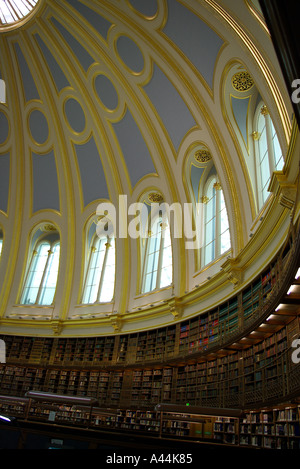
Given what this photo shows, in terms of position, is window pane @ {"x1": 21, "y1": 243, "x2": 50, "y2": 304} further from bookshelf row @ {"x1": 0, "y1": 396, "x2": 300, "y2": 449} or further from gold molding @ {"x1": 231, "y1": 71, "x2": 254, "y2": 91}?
gold molding @ {"x1": 231, "y1": 71, "x2": 254, "y2": 91}

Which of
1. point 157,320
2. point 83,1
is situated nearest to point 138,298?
point 157,320

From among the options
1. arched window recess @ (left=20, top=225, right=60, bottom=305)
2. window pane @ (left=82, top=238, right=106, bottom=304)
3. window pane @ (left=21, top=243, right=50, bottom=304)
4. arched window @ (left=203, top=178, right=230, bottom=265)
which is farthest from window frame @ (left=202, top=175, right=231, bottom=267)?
window pane @ (left=21, top=243, right=50, bottom=304)

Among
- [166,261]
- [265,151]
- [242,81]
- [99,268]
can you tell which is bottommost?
[166,261]

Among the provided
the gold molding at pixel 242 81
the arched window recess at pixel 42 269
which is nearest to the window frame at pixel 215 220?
the gold molding at pixel 242 81

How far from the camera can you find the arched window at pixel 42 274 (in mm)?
15805

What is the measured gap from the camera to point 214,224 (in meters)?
11.4

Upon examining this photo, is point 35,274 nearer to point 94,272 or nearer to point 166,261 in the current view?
point 94,272

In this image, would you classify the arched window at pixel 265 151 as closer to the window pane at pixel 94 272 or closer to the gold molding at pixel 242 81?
the gold molding at pixel 242 81

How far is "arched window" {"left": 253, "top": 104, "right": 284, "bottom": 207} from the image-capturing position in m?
8.55

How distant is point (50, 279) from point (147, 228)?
5.40 meters

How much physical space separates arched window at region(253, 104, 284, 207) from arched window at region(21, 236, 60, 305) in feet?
34.9

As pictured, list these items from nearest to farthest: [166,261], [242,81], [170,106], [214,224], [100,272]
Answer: [242,81] → [214,224] → [170,106] → [166,261] → [100,272]

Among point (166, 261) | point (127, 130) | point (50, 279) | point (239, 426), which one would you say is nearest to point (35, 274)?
point (50, 279)

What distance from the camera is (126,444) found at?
5.39 m
